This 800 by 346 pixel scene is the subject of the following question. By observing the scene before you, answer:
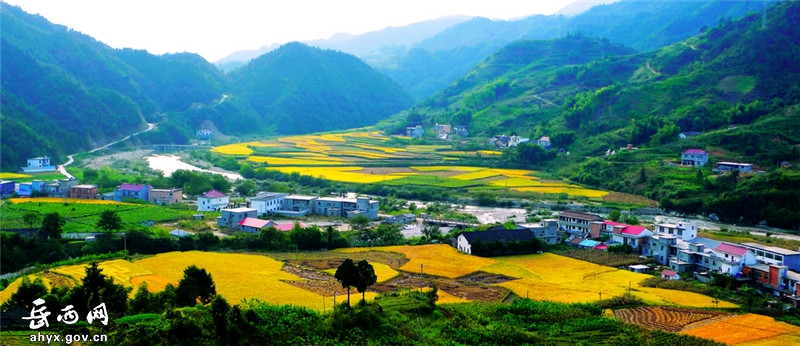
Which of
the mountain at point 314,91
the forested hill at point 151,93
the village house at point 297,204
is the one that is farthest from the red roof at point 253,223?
the mountain at point 314,91

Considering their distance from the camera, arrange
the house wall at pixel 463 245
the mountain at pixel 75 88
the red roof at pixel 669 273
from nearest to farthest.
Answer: the red roof at pixel 669 273, the house wall at pixel 463 245, the mountain at pixel 75 88

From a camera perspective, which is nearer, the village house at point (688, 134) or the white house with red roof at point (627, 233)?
the white house with red roof at point (627, 233)

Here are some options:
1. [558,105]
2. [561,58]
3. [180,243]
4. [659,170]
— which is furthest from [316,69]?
[180,243]

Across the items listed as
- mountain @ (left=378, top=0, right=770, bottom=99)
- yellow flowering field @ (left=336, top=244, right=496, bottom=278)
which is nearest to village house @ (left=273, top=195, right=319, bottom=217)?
yellow flowering field @ (left=336, top=244, right=496, bottom=278)

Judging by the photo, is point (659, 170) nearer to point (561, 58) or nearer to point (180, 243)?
point (180, 243)

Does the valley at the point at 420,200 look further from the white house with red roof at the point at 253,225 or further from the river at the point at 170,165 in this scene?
the river at the point at 170,165

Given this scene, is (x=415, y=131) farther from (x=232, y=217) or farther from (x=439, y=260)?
(x=439, y=260)

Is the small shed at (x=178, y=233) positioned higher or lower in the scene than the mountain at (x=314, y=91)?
lower
